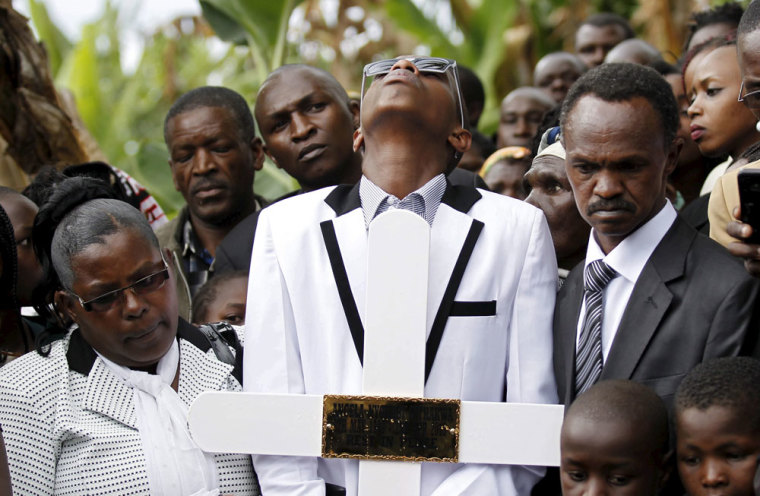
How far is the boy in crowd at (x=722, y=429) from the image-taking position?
2.63 meters

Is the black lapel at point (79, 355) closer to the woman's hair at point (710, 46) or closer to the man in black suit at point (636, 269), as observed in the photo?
the man in black suit at point (636, 269)

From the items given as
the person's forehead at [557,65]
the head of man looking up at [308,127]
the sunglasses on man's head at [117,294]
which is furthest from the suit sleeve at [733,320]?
the person's forehead at [557,65]

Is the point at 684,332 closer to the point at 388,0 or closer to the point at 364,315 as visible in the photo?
the point at 364,315

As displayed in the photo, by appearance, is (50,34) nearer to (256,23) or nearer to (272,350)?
(256,23)

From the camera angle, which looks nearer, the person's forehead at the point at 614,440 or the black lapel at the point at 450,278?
the person's forehead at the point at 614,440

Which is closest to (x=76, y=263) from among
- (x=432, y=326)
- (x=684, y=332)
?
(x=432, y=326)

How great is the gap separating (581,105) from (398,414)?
44.1 inches

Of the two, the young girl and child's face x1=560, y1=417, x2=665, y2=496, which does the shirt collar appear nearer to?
child's face x1=560, y1=417, x2=665, y2=496

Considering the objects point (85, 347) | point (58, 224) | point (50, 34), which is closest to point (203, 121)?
point (58, 224)

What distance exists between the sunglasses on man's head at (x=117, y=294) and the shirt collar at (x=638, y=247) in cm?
142

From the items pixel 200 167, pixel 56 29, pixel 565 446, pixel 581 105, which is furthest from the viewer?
pixel 56 29

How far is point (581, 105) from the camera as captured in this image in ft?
10.4

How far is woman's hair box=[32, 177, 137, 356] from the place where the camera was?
10.7ft

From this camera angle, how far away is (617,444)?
2705 millimetres
